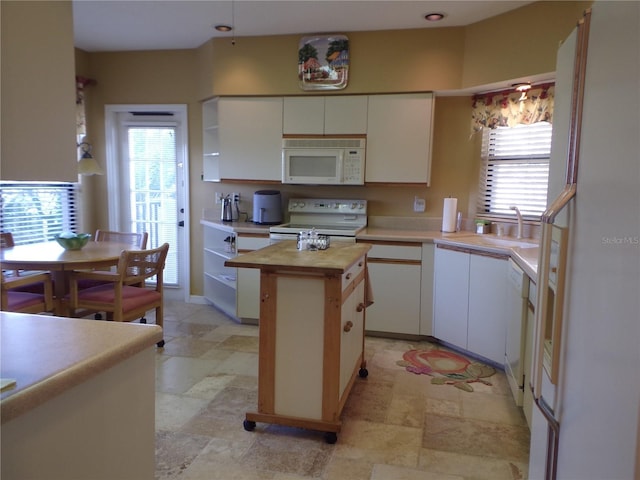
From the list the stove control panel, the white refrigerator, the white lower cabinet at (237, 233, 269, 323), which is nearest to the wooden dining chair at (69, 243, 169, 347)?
the white lower cabinet at (237, 233, 269, 323)

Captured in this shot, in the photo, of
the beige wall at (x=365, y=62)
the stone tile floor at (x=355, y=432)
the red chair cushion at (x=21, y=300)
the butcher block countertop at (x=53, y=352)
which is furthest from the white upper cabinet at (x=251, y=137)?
the butcher block countertop at (x=53, y=352)

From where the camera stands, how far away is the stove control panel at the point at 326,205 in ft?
14.4

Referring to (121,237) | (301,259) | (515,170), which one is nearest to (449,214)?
(515,170)

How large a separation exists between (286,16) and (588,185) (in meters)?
3.15

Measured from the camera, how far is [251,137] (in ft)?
14.1

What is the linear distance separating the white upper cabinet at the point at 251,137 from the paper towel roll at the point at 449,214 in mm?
1525

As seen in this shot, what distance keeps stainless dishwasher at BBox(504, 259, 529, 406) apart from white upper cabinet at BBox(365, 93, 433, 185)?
1.34 m

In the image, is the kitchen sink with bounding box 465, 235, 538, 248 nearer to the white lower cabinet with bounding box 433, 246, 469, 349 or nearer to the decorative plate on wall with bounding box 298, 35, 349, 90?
the white lower cabinet with bounding box 433, 246, 469, 349

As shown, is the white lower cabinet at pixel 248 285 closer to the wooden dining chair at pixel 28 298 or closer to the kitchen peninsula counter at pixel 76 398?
the wooden dining chair at pixel 28 298

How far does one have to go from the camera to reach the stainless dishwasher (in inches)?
99.6

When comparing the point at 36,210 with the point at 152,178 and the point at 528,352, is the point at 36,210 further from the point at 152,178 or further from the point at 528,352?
the point at 528,352

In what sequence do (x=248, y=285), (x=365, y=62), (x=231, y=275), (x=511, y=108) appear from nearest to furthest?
(x=511, y=108) < (x=365, y=62) < (x=248, y=285) < (x=231, y=275)

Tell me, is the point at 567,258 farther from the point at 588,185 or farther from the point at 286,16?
the point at 286,16

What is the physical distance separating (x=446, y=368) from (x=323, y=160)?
2.03 metres
